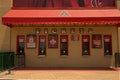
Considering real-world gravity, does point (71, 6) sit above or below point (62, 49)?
above

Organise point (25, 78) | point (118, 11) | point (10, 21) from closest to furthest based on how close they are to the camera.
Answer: point (25, 78), point (10, 21), point (118, 11)

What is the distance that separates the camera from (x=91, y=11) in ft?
77.4

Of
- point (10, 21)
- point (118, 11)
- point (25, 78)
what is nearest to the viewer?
point (25, 78)

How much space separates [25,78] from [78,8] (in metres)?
9.68

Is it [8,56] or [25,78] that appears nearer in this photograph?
[25,78]

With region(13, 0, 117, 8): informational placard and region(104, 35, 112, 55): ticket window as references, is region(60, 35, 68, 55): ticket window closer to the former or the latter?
region(13, 0, 117, 8): informational placard

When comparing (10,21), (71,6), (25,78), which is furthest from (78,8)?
(25,78)

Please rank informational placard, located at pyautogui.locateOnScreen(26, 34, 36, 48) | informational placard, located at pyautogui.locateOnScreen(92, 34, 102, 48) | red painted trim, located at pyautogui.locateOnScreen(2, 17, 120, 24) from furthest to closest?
informational placard, located at pyautogui.locateOnScreen(26, 34, 36, 48)
informational placard, located at pyautogui.locateOnScreen(92, 34, 102, 48)
red painted trim, located at pyautogui.locateOnScreen(2, 17, 120, 24)

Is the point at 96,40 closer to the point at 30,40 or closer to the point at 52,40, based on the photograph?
the point at 52,40

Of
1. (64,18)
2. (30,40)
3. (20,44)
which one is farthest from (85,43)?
(20,44)

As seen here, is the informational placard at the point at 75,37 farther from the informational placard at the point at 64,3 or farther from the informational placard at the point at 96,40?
the informational placard at the point at 64,3

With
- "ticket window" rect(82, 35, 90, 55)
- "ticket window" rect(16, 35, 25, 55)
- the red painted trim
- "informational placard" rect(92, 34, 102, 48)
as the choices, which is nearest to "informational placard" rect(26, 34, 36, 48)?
"ticket window" rect(16, 35, 25, 55)

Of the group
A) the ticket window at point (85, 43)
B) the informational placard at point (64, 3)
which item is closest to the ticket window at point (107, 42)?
the ticket window at point (85, 43)

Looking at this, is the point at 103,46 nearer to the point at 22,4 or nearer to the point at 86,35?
the point at 86,35
